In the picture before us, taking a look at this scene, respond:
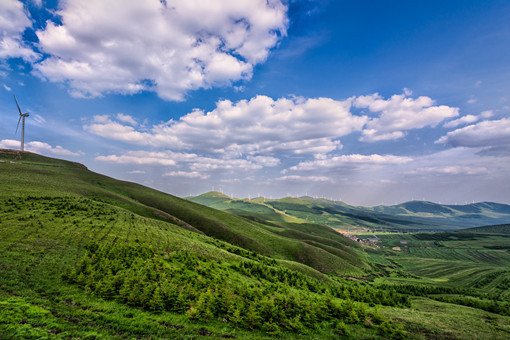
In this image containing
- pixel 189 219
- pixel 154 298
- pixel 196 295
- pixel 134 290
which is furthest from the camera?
pixel 189 219

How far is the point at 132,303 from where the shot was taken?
21.1 meters

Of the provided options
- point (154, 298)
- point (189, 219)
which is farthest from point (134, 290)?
point (189, 219)

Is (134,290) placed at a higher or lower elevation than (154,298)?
higher

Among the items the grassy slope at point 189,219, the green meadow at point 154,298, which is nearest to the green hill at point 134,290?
the green meadow at point 154,298

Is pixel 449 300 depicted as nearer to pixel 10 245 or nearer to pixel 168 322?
pixel 168 322

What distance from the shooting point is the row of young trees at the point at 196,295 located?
2152cm

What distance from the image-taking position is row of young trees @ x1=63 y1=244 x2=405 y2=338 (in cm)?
2152

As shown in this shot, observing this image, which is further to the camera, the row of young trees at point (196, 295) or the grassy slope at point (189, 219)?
the grassy slope at point (189, 219)

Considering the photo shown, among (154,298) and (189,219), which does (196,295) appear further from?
(189,219)

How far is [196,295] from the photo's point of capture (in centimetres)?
2478

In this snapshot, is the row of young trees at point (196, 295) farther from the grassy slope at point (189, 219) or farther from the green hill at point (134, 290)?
the grassy slope at point (189, 219)

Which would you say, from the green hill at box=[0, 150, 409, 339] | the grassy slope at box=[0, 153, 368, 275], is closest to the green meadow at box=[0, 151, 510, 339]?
the green hill at box=[0, 150, 409, 339]

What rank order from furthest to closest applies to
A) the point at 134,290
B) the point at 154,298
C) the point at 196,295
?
the point at 196,295 → the point at 134,290 → the point at 154,298

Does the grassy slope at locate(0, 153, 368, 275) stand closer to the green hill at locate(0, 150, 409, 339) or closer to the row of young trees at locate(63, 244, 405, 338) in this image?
the green hill at locate(0, 150, 409, 339)
